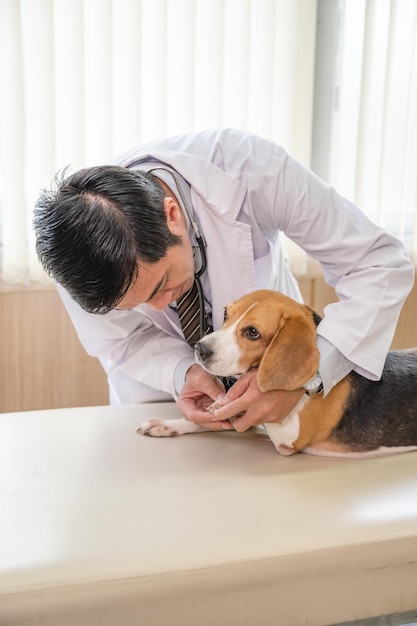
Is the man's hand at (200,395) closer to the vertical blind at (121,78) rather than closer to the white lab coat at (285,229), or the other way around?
the white lab coat at (285,229)

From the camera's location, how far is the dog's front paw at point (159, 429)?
1.57 m

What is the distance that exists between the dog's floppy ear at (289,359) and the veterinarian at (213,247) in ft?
0.13

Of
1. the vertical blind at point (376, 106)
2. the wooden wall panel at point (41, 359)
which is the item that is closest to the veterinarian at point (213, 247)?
the wooden wall panel at point (41, 359)

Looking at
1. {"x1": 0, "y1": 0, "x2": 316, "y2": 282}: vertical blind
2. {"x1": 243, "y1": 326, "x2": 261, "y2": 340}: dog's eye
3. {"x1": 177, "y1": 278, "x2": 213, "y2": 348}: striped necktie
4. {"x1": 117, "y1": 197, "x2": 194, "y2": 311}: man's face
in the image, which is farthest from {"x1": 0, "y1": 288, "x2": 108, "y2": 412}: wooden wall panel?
{"x1": 243, "y1": 326, "x2": 261, "y2": 340}: dog's eye

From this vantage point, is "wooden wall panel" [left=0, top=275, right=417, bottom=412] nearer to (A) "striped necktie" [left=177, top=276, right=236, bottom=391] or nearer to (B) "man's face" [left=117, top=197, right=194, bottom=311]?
(A) "striped necktie" [left=177, top=276, right=236, bottom=391]

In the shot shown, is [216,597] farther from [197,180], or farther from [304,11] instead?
[304,11]

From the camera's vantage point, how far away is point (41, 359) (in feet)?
7.82

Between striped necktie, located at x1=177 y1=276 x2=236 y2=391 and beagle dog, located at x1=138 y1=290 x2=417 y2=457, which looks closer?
beagle dog, located at x1=138 y1=290 x2=417 y2=457

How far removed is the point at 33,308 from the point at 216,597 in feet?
4.77

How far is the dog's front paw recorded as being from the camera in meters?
1.57

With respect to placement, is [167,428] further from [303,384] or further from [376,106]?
[376,106]

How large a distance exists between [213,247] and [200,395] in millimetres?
334

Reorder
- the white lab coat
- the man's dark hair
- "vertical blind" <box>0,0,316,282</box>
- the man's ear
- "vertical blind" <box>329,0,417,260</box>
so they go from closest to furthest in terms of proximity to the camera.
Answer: the man's dark hair
the man's ear
the white lab coat
"vertical blind" <box>0,0,316,282</box>
"vertical blind" <box>329,0,417,260</box>

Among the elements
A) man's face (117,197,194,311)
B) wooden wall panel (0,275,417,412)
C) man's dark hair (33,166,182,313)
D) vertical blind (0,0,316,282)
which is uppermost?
vertical blind (0,0,316,282)
